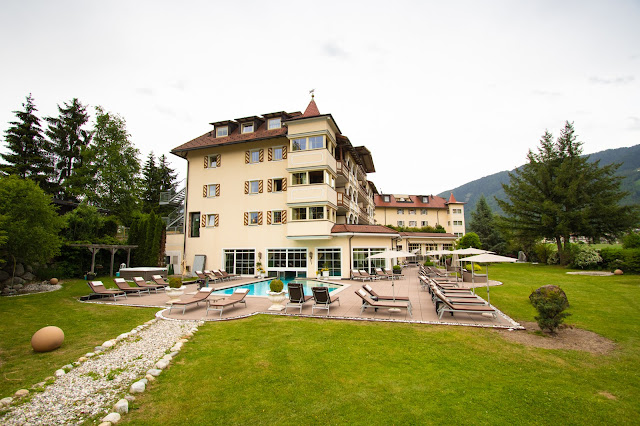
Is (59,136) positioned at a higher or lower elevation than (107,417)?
higher

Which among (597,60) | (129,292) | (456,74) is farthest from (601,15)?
(129,292)

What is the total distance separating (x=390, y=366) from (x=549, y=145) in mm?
37527

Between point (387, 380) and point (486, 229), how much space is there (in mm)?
55738

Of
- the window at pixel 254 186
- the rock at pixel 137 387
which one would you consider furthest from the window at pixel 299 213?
the rock at pixel 137 387

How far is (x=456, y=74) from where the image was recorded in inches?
596

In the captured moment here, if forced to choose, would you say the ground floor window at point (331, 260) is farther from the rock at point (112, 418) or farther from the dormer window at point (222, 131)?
the rock at point (112, 418)

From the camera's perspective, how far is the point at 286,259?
24359 mm

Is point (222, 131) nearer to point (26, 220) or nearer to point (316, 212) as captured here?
point (316, 212)

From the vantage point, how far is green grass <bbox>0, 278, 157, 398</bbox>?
5.82 meters

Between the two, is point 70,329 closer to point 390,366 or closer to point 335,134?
point 390,366

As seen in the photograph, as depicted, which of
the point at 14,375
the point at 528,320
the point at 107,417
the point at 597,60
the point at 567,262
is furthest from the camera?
the point at 567,262

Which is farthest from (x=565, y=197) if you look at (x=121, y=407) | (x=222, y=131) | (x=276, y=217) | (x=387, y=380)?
(x=121, y=407)

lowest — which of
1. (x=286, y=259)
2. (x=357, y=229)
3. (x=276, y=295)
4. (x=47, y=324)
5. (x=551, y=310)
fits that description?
(x=47, y=324)

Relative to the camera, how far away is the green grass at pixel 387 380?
427 cm
